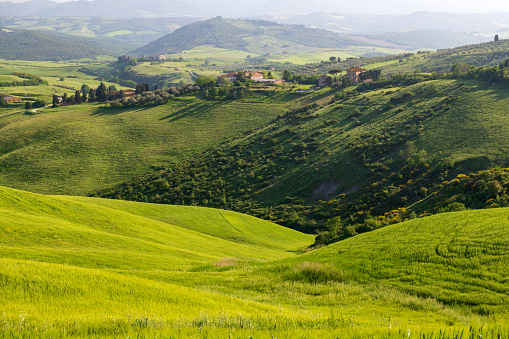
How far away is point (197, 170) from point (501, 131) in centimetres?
7394

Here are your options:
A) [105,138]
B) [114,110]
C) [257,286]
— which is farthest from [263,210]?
[114,110]

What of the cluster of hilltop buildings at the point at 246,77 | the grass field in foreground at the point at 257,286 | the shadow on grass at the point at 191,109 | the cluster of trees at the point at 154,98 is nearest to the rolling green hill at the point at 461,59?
the cluster of hilltop buildings at the point at 246,77

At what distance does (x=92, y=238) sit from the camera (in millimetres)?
23859

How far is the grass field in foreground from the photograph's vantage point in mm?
7336

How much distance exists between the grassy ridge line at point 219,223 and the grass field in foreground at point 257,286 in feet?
46.0

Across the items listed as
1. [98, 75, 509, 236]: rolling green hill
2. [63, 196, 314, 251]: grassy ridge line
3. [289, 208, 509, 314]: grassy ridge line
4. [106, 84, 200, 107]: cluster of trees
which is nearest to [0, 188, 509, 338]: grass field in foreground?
[289, 208, 509, 314]: grassy ridge line

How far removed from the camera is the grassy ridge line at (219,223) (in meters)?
40.6

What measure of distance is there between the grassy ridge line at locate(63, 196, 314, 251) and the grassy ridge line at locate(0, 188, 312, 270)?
4.83 metres

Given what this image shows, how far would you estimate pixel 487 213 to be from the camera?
17.7 m

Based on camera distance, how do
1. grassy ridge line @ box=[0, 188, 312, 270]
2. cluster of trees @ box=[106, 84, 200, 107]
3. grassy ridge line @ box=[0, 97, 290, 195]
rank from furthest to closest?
cluster of trees @ box=[106, 84, 200, 107], grassy ridge line @ box=[0, 97, 290, 195], grassy ridge line @ box=[0, 188, 312, 270]

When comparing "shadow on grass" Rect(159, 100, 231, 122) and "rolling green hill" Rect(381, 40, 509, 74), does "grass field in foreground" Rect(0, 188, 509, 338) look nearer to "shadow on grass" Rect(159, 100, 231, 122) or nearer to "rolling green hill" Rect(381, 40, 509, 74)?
"shadow on grass" Rect(159, 100, 231, 122)

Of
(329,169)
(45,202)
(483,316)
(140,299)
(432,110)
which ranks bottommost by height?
(329,169)

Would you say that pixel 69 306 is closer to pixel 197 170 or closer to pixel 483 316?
pixel 483 316

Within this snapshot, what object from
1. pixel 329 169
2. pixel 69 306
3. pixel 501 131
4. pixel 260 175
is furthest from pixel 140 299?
pixel 501 131
